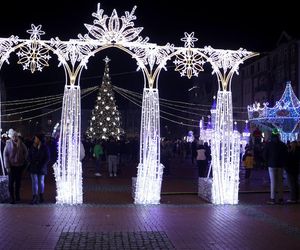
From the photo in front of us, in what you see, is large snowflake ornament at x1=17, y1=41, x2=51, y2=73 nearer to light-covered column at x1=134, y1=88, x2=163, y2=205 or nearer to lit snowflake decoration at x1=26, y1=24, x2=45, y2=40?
lit snowflake decoration at x1=26, y1=24, x2=45, y2=40

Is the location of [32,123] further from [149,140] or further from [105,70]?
[149,140]

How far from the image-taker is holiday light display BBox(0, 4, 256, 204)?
1419 centimetres

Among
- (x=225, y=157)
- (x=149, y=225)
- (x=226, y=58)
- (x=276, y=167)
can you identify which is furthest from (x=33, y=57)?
(x=276, y=167)

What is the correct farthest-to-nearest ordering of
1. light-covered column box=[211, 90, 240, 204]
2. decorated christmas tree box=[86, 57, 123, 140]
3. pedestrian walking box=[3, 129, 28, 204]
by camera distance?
decorated christmas tree box=[86, 57, 123, 140] → light-covered column box=[211, 90, 240, 204] → pedestrian walking box=[3, 129, 28, 204]

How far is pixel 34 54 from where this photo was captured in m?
14.2

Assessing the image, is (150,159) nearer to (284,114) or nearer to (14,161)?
(14,161)

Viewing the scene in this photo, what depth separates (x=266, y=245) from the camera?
9.02m

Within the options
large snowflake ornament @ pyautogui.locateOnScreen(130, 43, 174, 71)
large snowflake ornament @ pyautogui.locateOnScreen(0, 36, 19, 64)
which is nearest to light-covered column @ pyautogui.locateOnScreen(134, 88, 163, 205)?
large snowflake ornament @ pyautogui.locateOnScreen(130, 43, 174, 71)

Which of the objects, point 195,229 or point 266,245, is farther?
point 195,229

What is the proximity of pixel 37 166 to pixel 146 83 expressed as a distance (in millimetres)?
3598

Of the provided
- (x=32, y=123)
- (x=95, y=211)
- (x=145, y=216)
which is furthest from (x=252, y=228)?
(x=32, y=123)

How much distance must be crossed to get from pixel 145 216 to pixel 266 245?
145 inches

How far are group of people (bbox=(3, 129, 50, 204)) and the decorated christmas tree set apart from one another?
33408 mm

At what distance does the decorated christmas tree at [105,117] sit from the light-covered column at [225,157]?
33.7 metres
